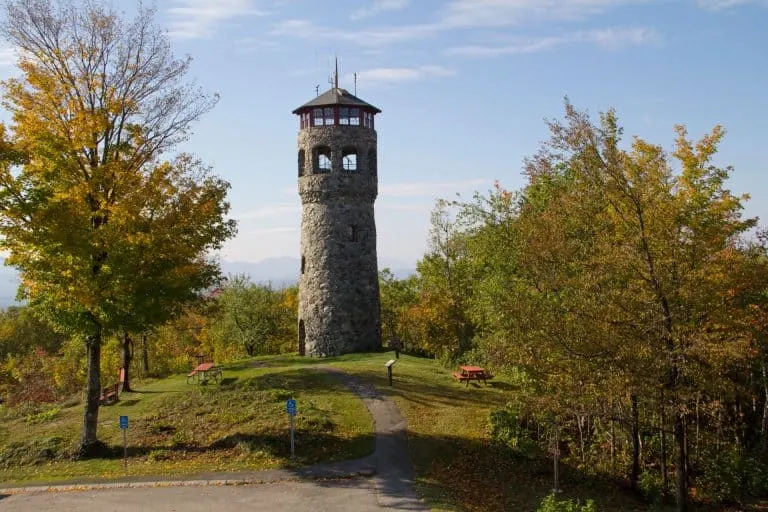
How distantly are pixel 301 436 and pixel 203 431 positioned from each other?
393 cm

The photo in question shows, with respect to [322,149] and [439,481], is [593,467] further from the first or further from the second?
[322,149]

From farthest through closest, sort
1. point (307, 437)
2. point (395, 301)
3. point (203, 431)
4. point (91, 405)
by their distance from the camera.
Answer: point (395, 301) < point (203, 431) < point (91, 405) < point (307, 437)

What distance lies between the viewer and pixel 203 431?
2197cm

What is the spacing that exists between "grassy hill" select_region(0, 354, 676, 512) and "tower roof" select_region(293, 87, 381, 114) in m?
15.3

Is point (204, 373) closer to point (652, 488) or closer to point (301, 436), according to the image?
point (301, 436)

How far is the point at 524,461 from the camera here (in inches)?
778

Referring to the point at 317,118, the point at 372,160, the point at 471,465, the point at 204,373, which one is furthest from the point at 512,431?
the point at 317,118

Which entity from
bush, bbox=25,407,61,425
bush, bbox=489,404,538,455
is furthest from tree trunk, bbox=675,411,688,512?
bush, bbox=25,407,61,425

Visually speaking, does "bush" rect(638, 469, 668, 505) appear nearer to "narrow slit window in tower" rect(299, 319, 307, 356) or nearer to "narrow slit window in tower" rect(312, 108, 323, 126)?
"narrow slit window in tower" rect(299, 319, 307, 356)

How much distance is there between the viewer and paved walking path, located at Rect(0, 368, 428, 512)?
15.8m

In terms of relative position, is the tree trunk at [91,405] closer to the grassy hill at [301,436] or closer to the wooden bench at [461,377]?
the grassy hill at [301,436]

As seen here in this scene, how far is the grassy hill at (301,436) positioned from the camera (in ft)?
59.4

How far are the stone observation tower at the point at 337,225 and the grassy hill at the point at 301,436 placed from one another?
654 cm

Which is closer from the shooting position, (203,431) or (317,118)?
(203,431)
